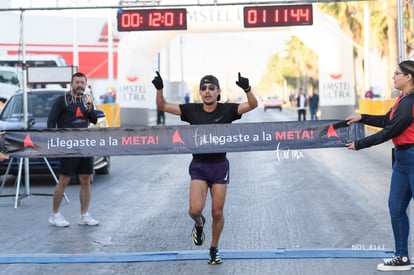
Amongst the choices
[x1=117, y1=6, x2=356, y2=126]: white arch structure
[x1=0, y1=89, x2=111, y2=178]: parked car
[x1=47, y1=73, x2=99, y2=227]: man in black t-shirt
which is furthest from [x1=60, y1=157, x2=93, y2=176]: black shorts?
[x1=117, y1=6, x2=356, y2=126]: white arch structure

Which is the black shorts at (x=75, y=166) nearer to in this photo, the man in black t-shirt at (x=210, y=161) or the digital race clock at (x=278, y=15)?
the man in black t-shirt at (x=210, y=161)

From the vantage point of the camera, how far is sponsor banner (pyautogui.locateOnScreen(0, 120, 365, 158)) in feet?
24.6

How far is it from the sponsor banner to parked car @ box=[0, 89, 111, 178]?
17.8 ft

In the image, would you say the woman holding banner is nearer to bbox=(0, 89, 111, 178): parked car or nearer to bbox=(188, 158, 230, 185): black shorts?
bbox=(188, 158, 230, 185): black shorts

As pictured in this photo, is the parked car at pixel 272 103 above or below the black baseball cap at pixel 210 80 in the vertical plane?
above

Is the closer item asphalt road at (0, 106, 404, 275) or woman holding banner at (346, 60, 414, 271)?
woman holding banner at (346, 60, 414, 271)

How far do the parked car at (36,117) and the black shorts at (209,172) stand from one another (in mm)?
6785

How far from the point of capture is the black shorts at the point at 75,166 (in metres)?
9.37

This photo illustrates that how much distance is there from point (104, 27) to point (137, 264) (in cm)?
6899

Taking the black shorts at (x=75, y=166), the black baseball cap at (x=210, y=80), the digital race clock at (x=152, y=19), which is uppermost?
the digital race clock at (x=152, y=19)

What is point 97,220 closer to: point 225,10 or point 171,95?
point 225,10

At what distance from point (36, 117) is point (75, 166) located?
5.28m

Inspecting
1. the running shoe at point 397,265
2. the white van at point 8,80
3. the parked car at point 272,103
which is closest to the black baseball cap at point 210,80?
the running shoe at point 397,265

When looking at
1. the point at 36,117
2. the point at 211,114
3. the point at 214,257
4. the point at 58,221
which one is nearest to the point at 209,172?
the point at 211,114
